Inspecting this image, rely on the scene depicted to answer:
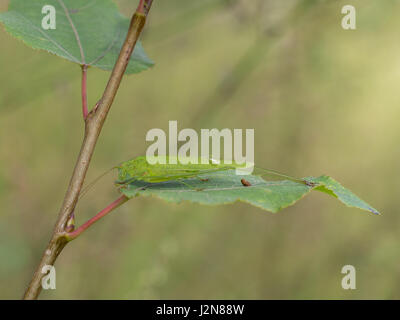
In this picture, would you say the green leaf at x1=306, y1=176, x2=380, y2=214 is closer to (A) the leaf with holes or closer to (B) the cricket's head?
(A) the leaf with holes

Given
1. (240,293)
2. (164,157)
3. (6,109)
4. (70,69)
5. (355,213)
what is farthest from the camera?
(355,213)

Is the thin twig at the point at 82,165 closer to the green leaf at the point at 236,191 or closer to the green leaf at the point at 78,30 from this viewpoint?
the green leaf at the point at 236,191

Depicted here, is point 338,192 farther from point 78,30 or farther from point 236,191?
point 78,30

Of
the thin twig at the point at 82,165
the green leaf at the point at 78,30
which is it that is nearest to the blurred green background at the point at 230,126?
the green leaf at the point at 78,30

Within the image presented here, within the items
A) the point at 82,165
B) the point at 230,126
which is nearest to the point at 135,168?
the point at 82,165

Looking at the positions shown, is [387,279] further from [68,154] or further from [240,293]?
[68,154]

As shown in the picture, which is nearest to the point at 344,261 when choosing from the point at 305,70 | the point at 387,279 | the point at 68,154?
the point at 387,279

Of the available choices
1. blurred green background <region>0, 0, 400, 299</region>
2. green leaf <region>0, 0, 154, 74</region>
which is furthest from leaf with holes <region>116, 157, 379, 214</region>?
blurred green background <region>0, 0, 400, 299</region>
